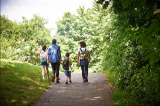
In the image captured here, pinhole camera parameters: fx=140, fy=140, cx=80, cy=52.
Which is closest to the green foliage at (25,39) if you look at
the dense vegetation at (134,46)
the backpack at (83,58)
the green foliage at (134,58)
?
the backpack at (83,58)

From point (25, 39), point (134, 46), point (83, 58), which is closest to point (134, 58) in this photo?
point (134, 46)

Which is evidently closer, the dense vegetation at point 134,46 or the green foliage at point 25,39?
the dense vegetation at point 134,46

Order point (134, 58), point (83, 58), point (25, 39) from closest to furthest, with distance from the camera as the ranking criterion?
1. point (134, 58)
2. point (83, 58)
3. point (25, 39)

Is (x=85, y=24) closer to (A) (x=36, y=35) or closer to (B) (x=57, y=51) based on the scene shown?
(A) (x=36, y=35)

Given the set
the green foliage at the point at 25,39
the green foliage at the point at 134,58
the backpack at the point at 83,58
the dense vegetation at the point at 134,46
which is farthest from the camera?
the green foliage at the point at 25,39

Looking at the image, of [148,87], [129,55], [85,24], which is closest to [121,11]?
[129,55]

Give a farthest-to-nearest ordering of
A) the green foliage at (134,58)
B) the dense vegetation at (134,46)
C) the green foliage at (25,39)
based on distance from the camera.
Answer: the green foliage at (25,39)
the green foliage at (134,58)
the dense vegetation at (134,46)

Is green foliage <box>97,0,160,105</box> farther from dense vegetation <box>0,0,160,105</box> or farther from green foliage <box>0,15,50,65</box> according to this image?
green foliage <box>0,15,50,65</box>

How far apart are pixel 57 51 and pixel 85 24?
682 inches

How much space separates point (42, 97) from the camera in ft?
15.1

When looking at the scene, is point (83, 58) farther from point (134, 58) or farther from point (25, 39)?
point (25, 39)

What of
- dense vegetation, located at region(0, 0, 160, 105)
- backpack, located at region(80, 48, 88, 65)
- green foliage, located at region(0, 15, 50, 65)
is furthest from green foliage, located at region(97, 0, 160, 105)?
green foliage, located at region(0, 15, 50, 65)

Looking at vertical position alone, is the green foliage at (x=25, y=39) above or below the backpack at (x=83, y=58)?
above

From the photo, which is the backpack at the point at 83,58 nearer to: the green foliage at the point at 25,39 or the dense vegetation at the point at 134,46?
the dense vegetation at the point at 134,46
